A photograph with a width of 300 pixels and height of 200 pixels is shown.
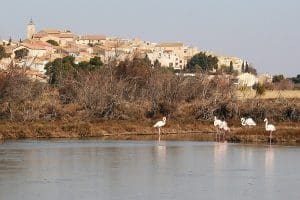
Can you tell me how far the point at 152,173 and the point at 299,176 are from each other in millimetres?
4012

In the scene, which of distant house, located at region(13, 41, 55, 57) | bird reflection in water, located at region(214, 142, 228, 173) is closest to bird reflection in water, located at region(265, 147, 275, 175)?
bird reflection in water, located at region(214, 142, 228, 173)

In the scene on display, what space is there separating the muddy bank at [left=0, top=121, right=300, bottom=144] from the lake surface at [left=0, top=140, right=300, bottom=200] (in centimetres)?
286

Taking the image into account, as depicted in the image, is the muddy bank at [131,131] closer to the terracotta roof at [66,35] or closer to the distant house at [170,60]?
the distant house at [170,60]

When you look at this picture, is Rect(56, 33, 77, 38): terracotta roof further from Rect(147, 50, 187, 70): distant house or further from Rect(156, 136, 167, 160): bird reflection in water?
Rect(156, 136, 167, 160): bird reflection in water

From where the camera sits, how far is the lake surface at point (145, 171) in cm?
1619

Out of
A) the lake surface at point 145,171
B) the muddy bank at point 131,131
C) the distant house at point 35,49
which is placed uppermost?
the distant house at point 35,49

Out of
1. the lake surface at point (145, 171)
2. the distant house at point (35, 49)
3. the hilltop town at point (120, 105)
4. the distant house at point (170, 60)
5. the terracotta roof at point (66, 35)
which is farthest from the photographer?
the terracotta roof at point (66, 35)

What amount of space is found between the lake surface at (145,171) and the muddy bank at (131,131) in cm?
286

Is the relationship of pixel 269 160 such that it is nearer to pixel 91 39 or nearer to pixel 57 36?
pixel 57 36

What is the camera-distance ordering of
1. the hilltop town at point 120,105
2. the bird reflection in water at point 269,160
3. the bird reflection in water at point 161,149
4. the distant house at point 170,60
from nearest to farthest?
the bird reflection in water at point 269,160, the bird reflection in water at point 161,149, the hilltop town at point 120,105, the distant house at point 170,60

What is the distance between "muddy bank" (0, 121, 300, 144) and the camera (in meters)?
31.6

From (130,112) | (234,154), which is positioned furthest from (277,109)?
(234,154)

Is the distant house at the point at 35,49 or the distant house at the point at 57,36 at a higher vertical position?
the distant house at the point at 57,36

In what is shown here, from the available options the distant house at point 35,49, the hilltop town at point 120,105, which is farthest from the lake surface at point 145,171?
the distant house at point 35,49
